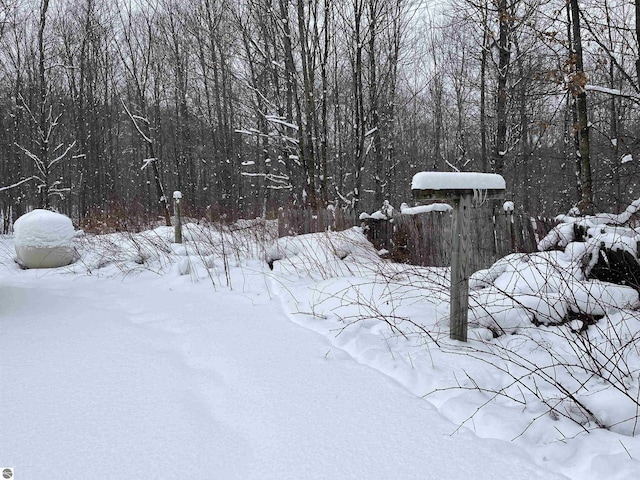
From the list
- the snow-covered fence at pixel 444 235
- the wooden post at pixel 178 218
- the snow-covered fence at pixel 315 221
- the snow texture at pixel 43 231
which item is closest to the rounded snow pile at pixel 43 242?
the snow texture at pixel 43 231

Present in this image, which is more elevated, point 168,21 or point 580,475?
point 168,21

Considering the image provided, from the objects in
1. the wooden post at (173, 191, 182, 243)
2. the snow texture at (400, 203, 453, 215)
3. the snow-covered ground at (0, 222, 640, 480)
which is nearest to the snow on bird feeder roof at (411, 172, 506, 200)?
the snow-covered ground at (0, 222, 640, 480)

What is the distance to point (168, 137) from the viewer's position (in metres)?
24.2

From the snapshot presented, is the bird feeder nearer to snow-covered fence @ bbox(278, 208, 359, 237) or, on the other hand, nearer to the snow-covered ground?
the snow-covered ground

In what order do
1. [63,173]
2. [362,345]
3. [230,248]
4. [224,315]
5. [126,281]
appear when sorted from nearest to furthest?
1. [362,345]
2. [224,315]
3. [126,281]
4. [230,248]
5. [63,173]

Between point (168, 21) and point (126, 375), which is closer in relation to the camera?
point (126, 375)

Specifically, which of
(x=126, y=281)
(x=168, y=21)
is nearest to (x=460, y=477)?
(x=126, y=281)

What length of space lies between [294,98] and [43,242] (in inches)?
274

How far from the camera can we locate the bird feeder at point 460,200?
8.58ft

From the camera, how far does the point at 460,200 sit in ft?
9.05

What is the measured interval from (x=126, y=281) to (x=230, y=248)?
162cm

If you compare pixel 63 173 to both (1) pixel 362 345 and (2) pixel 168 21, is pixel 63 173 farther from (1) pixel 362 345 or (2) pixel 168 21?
(1) pixel 362 345

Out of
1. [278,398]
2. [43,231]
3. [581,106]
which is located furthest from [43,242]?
[581,106]

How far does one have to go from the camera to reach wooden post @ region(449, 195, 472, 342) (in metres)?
2.79
